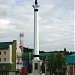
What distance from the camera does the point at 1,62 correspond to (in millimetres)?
98812

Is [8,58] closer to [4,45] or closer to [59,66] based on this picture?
[4,45]

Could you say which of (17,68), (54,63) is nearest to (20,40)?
(17,68)

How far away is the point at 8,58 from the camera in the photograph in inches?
3875

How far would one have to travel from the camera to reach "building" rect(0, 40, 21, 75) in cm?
9800

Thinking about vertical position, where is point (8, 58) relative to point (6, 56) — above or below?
below

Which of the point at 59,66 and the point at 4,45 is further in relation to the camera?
the point at 4,45

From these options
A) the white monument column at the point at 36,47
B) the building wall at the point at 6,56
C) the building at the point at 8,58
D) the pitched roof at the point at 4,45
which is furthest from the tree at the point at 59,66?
Result: the pitched roof at the point at 4,45

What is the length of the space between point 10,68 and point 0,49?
7195 millimetres

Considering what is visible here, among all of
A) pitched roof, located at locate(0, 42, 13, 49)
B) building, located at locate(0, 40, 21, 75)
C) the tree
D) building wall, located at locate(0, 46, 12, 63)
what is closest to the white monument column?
the tree

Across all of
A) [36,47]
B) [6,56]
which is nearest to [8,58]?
[6,56]

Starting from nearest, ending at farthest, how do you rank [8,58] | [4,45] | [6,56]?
[8,58], [6,56], [4,45]

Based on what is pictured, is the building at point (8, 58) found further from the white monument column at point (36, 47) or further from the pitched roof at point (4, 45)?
the white monument column at point (36, 47)

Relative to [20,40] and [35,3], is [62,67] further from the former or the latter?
[20,40]

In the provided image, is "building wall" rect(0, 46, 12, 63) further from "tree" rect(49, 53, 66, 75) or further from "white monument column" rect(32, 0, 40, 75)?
"white monument column" rect(32, 0, 40, 75)
